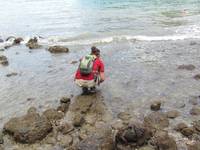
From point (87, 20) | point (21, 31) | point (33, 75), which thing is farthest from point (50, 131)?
point (87, 20)

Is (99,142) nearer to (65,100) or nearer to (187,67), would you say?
(65,100)

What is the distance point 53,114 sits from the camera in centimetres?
1315

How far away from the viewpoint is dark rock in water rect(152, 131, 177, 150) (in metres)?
10.3

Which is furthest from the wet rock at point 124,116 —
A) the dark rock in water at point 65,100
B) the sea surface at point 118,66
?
the dark rock in water at point 65,100

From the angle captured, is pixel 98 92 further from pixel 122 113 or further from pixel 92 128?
pixel 92 128

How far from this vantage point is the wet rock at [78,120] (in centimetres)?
1233

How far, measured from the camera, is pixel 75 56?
76.0 ft

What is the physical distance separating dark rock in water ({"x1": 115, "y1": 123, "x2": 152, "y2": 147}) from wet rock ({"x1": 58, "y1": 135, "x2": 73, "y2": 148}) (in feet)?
5.45

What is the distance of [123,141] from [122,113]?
8.81 ft

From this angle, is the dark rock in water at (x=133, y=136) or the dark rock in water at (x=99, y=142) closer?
the dark rock in water at (x=133, y=136)

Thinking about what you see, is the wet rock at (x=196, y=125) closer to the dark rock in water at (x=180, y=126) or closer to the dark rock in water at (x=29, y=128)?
the dark rock in water at (x=180, y=126)

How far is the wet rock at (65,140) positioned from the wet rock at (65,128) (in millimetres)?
306

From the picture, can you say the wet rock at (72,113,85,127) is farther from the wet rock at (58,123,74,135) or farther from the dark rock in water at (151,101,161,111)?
the dark rock in water at (151,101,161,111)

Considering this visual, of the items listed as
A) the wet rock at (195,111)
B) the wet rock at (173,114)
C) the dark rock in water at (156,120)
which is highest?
the wet rock at (195,111)
